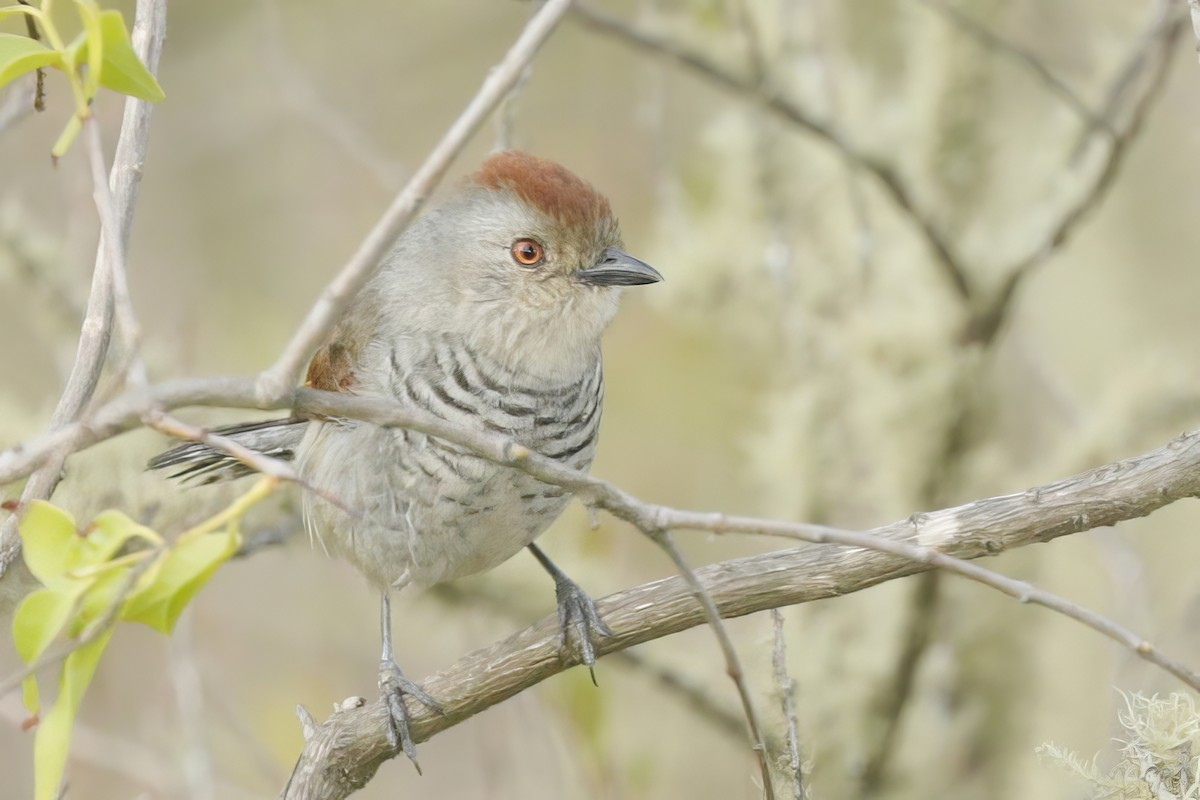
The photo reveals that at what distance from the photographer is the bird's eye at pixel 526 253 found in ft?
11.8

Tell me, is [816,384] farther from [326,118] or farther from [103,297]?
[103,297]

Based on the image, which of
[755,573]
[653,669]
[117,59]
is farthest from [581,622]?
[117,59]

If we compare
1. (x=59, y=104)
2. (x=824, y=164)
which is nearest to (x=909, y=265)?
(x=824, y=164)

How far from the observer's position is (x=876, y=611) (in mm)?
5059

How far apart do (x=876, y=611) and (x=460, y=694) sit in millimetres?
2382

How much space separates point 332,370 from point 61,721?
84.3 inches

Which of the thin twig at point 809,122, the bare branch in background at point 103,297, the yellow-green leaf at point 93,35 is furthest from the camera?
the thin twig at point 809,122

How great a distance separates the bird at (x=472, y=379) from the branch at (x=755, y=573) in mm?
130

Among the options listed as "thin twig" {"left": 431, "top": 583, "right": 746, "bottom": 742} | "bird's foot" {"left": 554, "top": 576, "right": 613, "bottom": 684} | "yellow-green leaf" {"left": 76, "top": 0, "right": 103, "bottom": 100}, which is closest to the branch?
"bird's foot" {"left": 554, "top": 576, "right": 613, "bottom": 684}

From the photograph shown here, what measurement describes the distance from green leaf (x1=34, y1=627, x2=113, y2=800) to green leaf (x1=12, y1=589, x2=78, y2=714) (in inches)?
2.0

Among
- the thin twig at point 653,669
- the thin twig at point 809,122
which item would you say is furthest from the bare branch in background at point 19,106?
the thin twig at point 653,669

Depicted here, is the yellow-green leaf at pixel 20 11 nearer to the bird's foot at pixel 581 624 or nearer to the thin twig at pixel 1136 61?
the bird's foot at pixel 581 624

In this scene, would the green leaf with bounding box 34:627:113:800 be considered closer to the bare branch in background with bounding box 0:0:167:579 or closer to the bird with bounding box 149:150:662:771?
the bare branch in background with bounding box 0:0:167:579

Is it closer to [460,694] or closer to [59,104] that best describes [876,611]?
[460,694]
